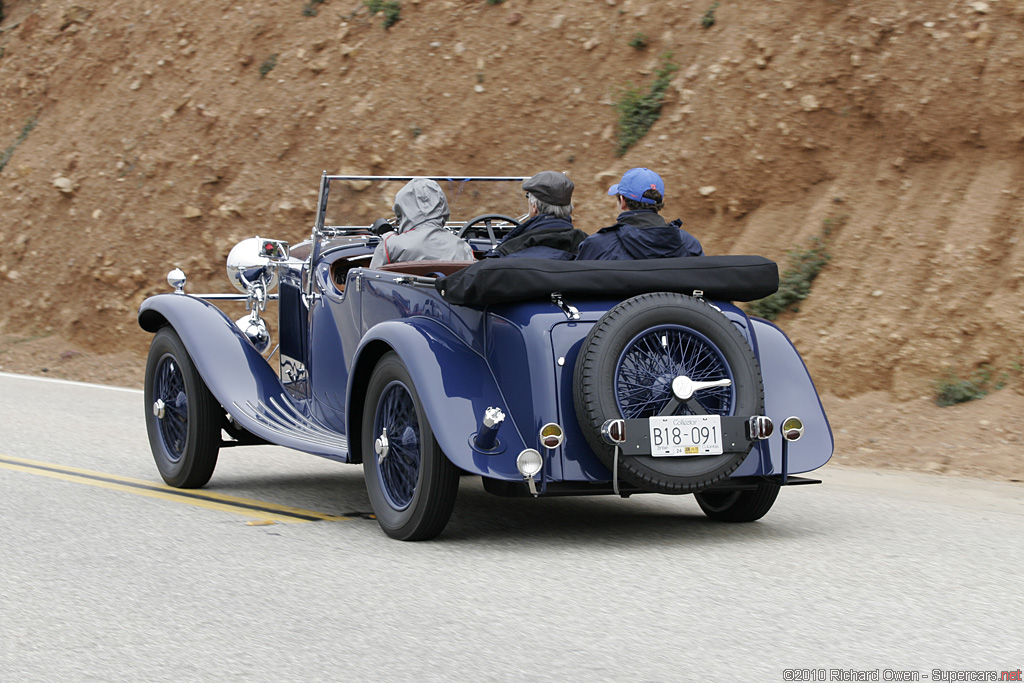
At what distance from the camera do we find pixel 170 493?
22.1 feet

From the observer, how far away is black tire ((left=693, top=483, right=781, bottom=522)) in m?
5.74

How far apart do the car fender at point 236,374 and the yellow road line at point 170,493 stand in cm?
36

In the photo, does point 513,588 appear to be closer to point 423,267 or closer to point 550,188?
point 423,267

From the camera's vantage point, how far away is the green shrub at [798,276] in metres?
11.1

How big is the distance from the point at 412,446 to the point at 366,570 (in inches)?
26.6

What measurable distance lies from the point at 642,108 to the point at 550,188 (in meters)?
8.71

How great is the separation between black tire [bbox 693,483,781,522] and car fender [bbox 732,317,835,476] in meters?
0.31

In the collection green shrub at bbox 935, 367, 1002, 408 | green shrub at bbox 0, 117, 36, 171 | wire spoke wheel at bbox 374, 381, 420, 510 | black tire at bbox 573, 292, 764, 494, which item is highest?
green shrub at bbox 0, 117, 36, 171

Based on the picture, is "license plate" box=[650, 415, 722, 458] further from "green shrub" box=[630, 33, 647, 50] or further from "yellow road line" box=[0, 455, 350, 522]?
"green shrub" box=[630, 33, 647, 50]

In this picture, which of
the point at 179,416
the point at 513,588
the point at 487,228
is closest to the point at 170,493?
the point at 179,416

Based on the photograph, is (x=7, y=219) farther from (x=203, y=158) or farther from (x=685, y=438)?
(x=685, y=438)

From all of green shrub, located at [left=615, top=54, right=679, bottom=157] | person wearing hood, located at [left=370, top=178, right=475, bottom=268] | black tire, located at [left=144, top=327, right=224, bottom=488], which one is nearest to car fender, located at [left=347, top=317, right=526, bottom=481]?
person wearing hood, located at [left=370, top=178, right=475, bottom=268]

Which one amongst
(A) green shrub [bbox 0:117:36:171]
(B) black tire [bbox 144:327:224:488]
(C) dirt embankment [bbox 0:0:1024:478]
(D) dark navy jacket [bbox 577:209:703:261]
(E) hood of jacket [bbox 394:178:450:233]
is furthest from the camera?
(A) green shrub [bbox 0:117:36:171]

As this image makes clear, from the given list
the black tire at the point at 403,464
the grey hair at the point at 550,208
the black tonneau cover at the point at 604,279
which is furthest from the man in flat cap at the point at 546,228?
the black tire at the point at 403,464
